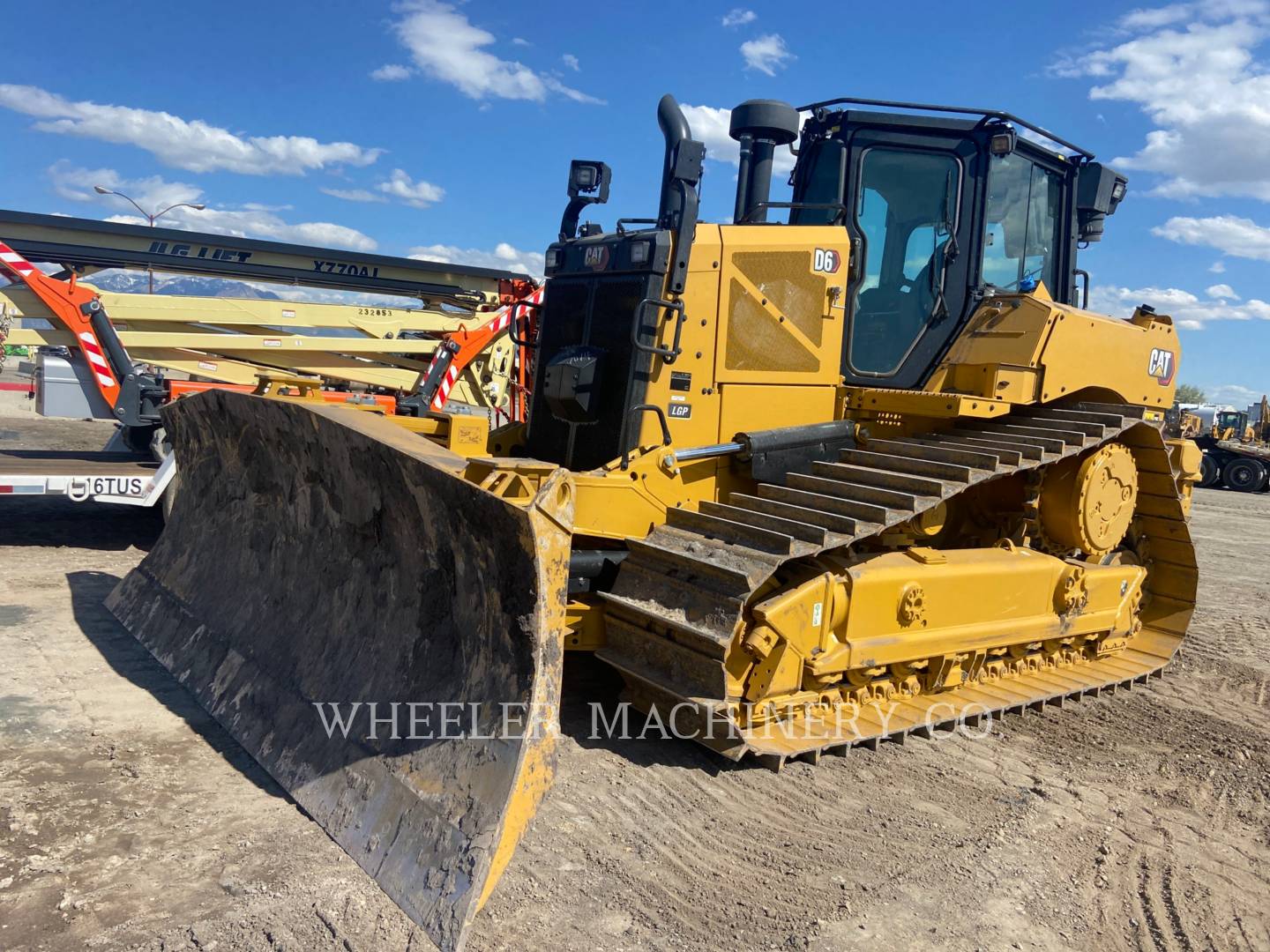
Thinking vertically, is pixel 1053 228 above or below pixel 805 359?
above

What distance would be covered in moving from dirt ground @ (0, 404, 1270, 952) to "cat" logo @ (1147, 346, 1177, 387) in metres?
2.20

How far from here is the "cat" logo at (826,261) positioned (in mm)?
5008

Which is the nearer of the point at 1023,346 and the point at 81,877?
the point at 81,877

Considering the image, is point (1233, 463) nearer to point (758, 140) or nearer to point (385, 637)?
point (758, 140)

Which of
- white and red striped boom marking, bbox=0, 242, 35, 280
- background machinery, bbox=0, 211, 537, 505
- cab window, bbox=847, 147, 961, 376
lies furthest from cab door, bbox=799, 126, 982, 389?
white and red striped boom marking, bbox=0, 242, 35, 280

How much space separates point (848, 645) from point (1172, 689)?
2.88m

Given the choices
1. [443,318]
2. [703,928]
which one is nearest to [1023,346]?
[703,928]

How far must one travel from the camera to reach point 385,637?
3848mm

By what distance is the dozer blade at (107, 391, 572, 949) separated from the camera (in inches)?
119

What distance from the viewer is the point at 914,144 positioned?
17.5ft

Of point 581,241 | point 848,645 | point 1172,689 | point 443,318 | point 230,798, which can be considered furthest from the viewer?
point 443,318

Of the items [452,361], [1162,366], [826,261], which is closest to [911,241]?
[826,261]

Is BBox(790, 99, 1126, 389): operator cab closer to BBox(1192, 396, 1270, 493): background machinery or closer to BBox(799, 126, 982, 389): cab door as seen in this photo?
BBox(799, 126, 982, 389): cab door

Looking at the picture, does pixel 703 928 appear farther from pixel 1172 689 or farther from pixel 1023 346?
pixel 1172 689
